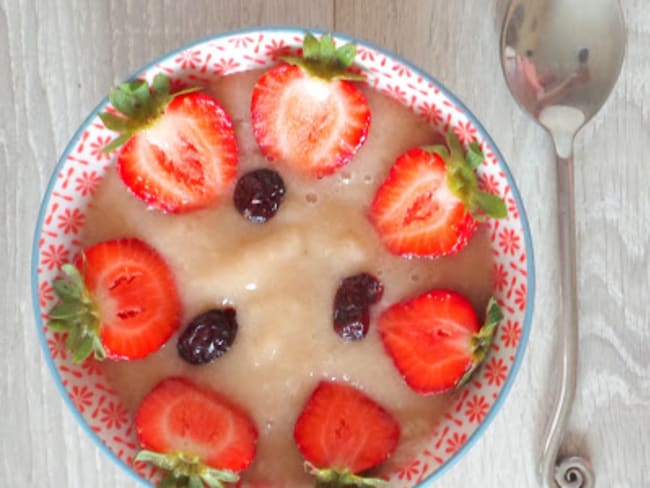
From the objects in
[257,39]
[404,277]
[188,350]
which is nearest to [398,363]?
[404,277]

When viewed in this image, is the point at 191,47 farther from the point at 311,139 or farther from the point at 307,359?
the point at 307,359

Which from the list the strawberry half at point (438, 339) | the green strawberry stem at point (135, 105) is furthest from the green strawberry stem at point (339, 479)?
the green strawberry stem at point (135, 105)

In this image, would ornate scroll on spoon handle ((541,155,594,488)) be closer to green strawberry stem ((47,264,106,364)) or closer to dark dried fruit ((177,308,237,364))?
dark dried fruit ((177,308,237,364))

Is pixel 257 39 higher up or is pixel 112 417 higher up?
pixel 257 39

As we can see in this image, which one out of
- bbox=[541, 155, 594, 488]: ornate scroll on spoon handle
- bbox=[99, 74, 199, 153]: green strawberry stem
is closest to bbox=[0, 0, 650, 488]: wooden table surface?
bbox=[541, 155, 594, 488]: ornate scroll on spoon handle

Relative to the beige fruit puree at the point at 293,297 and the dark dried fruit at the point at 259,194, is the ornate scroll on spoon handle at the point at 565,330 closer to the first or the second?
the beige fruit puree at the point at 293,297

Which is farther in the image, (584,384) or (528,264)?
(584,384)

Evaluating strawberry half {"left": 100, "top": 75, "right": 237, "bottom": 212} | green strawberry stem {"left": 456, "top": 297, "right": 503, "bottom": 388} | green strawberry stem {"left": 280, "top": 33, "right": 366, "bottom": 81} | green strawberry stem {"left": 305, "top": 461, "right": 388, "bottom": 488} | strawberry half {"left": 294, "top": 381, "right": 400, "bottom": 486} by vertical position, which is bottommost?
green strawberry stem {"left": 305, "top": 461, "right": 388, "bottom": 488}
